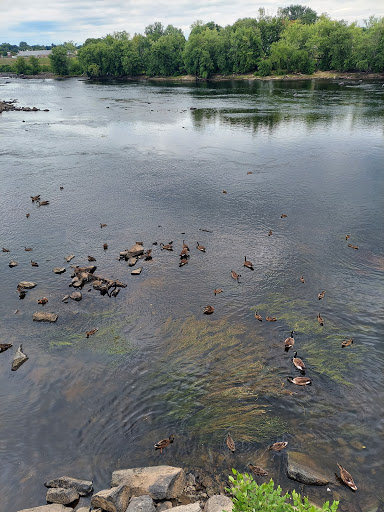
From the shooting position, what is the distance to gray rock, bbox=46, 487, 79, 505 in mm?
10933

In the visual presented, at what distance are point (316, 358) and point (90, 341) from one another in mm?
10760

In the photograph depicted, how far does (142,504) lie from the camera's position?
403 inches

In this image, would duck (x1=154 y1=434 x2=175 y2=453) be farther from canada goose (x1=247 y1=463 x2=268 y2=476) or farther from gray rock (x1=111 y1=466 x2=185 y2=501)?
canada goose (x1=247 y1=463 x2=268 y2=476)

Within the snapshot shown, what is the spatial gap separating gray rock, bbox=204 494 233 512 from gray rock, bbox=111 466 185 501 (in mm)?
1148

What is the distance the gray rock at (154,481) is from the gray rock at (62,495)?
1.16m

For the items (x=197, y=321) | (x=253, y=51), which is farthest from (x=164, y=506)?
(x=253, y=51)

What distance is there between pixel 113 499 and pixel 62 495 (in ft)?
6.06

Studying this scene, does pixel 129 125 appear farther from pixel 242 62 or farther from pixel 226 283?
pixel 242 62

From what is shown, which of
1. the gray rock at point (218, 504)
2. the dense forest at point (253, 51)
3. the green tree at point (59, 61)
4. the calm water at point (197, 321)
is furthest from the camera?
the green tree at point (59, 61)

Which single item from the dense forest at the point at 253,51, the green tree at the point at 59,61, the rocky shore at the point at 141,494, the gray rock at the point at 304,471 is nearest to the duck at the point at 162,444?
the rocky shore at the point at 141,494

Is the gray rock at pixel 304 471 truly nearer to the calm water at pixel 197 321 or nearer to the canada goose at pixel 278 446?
the calm water at pixel 197 321

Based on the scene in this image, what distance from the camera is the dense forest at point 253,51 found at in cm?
13038

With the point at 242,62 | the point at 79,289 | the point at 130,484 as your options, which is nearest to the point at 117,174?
the point at 79,289

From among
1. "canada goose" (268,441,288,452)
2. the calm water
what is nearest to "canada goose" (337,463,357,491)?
the calm water
